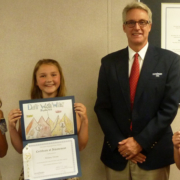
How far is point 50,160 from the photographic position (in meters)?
1.35

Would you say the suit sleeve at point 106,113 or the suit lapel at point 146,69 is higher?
the suit lapel at point 146,69

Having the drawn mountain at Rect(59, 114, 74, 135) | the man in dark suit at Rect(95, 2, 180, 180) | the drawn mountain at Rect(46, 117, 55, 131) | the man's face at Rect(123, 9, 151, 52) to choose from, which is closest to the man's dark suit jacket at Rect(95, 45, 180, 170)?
the man in dark suit at Rect(95, 2, 180, 180)

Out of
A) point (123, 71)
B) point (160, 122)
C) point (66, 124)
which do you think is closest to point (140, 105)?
point (160, 122)

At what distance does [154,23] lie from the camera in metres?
1.91

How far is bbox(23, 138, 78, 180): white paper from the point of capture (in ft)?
4.28

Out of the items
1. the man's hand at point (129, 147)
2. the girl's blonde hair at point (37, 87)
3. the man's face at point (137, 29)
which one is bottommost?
the man's hand at point (129, 147)

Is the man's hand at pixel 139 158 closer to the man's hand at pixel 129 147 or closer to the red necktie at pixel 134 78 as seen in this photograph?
the man's hand at pixel 129 147

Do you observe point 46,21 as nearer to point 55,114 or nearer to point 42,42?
point 42,42

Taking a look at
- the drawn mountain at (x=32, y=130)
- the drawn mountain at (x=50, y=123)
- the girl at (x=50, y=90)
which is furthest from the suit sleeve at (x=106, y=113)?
the drawn mountain at (x=32, y=130)

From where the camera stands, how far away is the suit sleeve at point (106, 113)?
1520mm

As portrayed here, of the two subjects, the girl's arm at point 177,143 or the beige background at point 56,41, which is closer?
the girl's arm at point 177,143

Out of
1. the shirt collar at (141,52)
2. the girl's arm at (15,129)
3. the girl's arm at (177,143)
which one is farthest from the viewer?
the shirt collar at (141,52)

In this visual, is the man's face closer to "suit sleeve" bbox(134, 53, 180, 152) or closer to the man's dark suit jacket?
the man's dark suit jacket

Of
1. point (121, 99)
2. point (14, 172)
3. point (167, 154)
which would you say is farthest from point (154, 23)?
point (14, 172)
